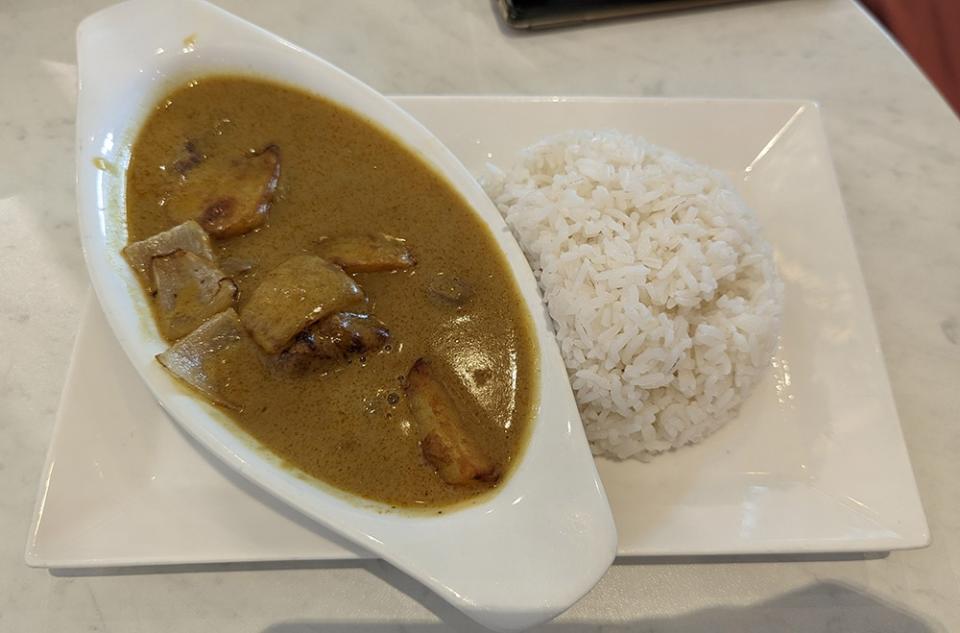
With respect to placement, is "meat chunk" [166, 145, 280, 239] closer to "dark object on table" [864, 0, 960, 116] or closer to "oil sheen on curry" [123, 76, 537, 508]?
"oil sheen on curry" [123, 76, 537, 508]

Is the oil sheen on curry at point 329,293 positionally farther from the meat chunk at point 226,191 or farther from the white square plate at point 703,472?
the white square plate at point 703,472

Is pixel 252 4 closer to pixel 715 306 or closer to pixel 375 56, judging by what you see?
pixel 375 56

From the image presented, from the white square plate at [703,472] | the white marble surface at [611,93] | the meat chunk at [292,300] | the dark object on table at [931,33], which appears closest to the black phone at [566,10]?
the white marble surface at [611,93]

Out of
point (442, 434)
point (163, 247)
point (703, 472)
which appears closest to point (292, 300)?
point (163, 247)

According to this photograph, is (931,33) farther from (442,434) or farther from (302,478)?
(302,478)

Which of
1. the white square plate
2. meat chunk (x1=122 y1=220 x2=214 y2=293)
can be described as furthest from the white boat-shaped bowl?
the white square plate
